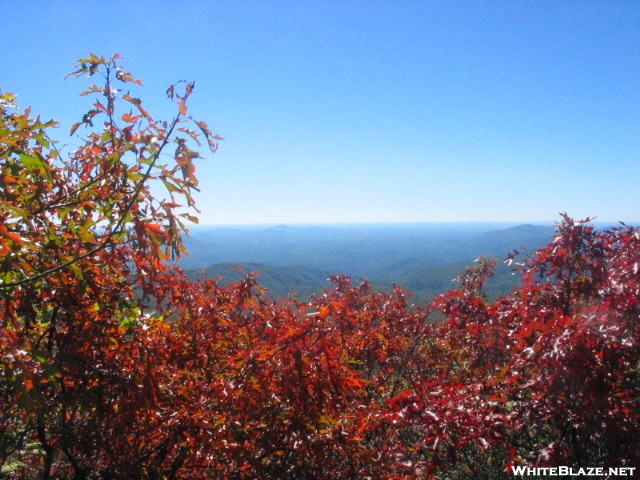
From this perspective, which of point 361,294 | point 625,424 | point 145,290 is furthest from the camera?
point 361,294

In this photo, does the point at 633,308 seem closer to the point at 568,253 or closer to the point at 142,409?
the point at 568,253

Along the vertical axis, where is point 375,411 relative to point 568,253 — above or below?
below

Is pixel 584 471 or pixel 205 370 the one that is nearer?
pixel 584 471

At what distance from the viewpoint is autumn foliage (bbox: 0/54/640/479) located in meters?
2.62

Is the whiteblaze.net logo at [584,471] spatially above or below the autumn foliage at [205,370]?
below

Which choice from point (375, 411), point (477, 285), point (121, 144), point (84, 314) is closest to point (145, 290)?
point (84, 314)

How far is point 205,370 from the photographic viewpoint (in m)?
3.91

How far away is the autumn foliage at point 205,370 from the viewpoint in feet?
8.59

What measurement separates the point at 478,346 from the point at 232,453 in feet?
9.85

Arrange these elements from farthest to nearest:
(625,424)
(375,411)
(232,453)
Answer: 1. (375,411)
2. (232,453)
3. (625,424)

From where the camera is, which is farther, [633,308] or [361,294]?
[361,294]

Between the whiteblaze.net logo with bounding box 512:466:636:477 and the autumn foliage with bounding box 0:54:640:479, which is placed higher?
the autumn foliage with bounding box 0:54:640:479

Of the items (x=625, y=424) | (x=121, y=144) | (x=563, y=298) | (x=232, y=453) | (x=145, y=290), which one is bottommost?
(x=232, y=453)

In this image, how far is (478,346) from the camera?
15.4ft
